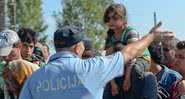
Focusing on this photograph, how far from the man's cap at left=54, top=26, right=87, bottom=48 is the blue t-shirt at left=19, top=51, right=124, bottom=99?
0.08 m

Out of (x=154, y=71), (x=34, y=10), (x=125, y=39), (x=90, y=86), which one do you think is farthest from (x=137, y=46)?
(x=34, y=10)

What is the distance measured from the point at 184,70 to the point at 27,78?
184cm

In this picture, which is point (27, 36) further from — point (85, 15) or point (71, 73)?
point (85, 15)

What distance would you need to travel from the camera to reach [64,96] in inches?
161

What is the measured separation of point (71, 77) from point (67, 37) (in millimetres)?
330

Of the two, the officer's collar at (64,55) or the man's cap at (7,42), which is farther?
the man's cap at (7,42)

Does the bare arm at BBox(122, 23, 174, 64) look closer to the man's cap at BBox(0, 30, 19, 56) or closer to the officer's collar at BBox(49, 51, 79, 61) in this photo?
the officer's collar at BBox(49, 51, 79, 61)

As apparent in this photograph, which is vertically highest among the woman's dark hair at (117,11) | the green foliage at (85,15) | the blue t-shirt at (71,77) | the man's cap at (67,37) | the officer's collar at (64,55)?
the woman's dark hair at (117,11)

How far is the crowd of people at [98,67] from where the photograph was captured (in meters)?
4.11

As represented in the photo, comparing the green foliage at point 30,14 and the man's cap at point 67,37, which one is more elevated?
the man's cap at point 67,37

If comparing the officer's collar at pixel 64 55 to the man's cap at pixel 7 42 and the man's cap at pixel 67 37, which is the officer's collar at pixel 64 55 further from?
the man's cap at pixel 7 42

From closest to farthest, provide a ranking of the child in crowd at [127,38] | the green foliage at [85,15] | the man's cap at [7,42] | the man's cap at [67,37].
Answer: the man's cap at [67,37] < the man's cap at [7,42] < the child in crowd at [127,38] < the green foliage at [85,15]

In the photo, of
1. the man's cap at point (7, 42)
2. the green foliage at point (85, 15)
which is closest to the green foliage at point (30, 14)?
the green foliage at point (85, 15)

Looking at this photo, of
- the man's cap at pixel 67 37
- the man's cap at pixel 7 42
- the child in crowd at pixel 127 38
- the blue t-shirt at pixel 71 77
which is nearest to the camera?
the blue t-shirt at pixel 71 77
